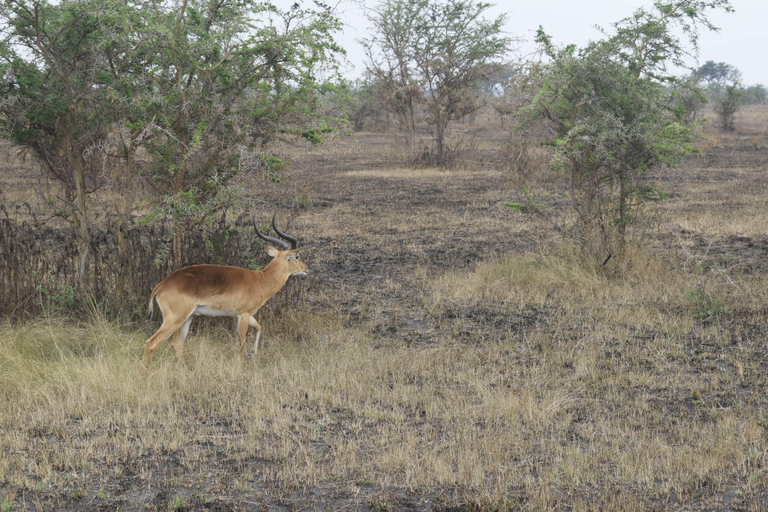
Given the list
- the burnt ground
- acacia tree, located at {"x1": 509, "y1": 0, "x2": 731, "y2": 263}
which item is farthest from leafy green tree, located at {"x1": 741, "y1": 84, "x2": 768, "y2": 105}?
acacia tree, located at {"x1": 509, "y1": 0, "x2": 731, "y2": 263}

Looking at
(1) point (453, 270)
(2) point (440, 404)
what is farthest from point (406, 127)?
(2) point (440, 404)

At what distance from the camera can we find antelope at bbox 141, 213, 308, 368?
21.2ft

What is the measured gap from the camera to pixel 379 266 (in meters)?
11.5

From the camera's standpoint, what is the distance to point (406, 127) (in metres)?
29.6

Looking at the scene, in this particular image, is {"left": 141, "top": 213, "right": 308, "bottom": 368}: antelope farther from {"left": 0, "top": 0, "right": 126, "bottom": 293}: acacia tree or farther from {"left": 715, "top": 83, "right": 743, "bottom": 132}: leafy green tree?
{"left": 715, "top": 83, "right": 743, "bottom": 132}: leafy green tree

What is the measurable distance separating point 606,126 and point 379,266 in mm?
3905

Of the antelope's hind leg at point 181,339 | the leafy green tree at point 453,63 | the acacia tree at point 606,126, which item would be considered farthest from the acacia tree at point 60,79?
the leafy green tree at point 453,63

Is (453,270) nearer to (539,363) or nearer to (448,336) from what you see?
(448,336)

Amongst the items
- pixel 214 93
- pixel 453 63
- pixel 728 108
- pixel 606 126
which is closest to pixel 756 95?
pixel 728 108

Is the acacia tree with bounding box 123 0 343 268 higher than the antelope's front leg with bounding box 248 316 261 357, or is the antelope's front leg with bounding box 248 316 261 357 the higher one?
the acacia tree with bounding box 123 0 343 268

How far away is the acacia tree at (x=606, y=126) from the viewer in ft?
32.4

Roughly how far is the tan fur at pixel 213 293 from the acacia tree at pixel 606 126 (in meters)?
4.42

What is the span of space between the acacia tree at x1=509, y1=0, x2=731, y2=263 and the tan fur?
442 centimetres

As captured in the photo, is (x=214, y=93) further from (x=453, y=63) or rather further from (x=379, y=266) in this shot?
(x=453, y=63)
